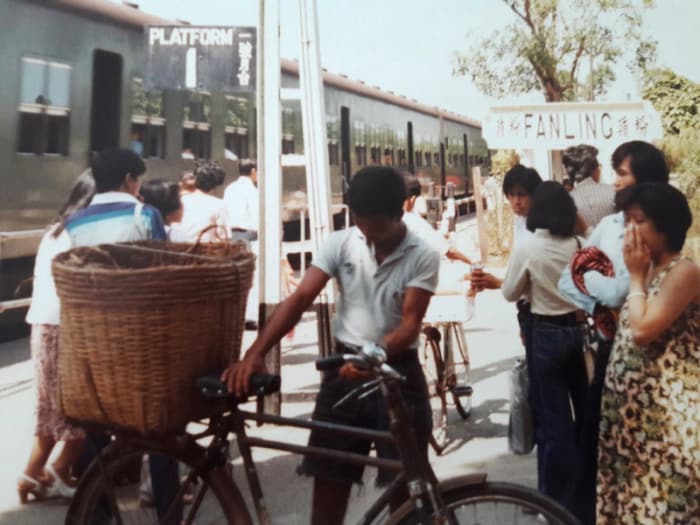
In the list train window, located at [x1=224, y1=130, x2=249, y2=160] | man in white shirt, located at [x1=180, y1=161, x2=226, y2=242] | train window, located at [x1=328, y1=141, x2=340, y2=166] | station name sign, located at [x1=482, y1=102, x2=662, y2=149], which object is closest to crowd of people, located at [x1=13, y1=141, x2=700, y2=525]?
station name sign, located at [x1=482, y1=102, x2=662, y2=149]

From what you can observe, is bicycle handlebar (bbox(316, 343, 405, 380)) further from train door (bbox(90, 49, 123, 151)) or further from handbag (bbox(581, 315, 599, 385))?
train door (bbox(90, 49, 123, 151))

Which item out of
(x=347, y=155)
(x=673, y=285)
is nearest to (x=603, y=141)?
(x=673, y=285)

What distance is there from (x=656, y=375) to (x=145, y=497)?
1614 mm

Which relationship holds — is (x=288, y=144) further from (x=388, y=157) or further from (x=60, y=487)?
(x=60, y=487)

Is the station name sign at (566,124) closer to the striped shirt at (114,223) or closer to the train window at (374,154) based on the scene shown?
the striped shirt at (114,223)

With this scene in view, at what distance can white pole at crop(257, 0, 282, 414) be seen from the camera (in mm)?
5887

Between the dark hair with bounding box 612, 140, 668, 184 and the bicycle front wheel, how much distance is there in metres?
1.70

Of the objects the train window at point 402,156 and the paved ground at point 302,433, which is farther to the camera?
the train window at point 402,156

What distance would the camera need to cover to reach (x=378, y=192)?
302cm

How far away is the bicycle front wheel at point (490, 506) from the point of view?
2.54 m

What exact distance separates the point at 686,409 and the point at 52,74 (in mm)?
7704

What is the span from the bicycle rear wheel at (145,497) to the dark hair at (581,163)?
333 centimetres

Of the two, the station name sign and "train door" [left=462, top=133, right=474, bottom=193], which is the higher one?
"train door" [left=462, top=133, right=474, bottom=193]

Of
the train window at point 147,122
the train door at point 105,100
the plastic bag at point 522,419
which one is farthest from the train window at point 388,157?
the plastic bag at point 522,419
